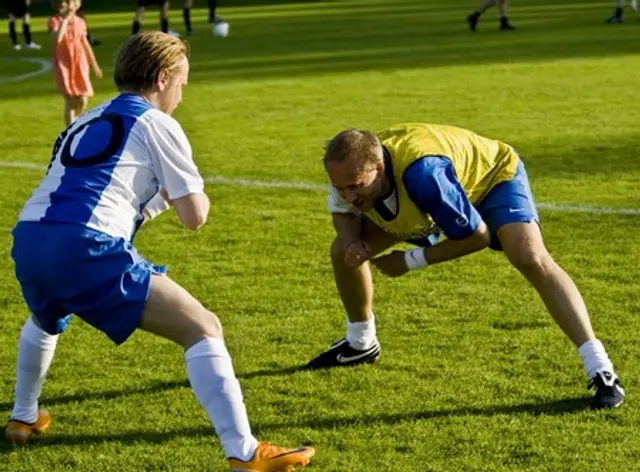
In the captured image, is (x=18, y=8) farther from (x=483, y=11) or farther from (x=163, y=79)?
(x=163, y=79)

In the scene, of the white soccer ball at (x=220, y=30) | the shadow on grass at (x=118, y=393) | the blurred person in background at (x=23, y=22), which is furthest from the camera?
the white soccer ball at (x=220, y=30)

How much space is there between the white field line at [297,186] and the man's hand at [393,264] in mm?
4527

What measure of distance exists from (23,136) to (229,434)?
10714mm

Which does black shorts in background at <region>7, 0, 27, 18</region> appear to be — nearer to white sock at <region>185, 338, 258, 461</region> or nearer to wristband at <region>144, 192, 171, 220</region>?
wristband at <region>144, 192, 171, 220</region>

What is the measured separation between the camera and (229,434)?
4.76 metres

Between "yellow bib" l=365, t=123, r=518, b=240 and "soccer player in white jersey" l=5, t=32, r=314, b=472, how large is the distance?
1.04 meters

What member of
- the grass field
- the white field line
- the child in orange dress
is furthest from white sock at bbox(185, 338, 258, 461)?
the child in orange dress

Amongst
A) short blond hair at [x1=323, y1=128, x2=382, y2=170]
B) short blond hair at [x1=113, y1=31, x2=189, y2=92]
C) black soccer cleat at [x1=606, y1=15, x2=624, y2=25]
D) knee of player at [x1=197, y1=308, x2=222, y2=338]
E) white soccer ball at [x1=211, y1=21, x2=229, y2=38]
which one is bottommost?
white soccer ball at [x1=211, y1=21, x2=229, y2=38]

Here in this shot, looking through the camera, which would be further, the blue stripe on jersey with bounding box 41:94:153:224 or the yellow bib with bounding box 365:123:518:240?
the yellow bib with bounding box 365:123:518:240

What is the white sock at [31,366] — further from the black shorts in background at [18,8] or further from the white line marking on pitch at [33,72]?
the black shorts in background at [18,8]

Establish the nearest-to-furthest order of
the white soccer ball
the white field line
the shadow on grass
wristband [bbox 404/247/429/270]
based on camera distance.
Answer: wristband [bbox 404/247/429/270]
the shadow on grass
the white field line
the white soccer ball

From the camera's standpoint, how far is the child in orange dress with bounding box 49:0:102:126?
1388cm

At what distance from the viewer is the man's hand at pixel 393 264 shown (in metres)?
5.59

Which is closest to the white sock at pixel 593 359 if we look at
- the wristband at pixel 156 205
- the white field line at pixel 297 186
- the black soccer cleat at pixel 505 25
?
the wristband at pixel 156 205
